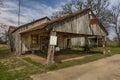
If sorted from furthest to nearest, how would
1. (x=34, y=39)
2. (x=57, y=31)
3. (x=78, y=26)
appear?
(x=34, y=39)
(x=78, y=26)
(x=57, y=31)

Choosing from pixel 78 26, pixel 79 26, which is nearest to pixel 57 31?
pixel 78 26

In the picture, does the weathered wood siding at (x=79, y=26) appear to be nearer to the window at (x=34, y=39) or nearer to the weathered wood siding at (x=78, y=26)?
the weathered wood siding at (x=78, y=26)

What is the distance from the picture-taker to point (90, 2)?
1270 inches

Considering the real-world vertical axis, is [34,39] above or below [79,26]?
below

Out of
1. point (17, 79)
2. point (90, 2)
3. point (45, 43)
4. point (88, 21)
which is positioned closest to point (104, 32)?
point (88, 21)

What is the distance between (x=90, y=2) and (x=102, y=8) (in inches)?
134

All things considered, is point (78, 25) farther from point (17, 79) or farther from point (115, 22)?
point (115, 22)

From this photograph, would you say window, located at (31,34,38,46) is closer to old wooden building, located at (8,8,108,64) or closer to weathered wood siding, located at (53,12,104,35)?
old wooden building, located at (8,8,108,64)

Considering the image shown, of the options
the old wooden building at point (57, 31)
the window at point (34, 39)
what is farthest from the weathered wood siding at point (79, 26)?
the window at point (34, 39)

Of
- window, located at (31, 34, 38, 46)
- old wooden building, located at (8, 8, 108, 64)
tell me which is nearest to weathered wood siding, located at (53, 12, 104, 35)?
old wooden building, located at (8, 8, 108, 64)

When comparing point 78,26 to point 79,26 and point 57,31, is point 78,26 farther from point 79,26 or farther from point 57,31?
point 57,31

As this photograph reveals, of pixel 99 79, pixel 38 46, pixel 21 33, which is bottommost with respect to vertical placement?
pixel 99 79

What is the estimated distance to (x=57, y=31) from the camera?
1023 cm

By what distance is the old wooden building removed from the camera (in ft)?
32.3
